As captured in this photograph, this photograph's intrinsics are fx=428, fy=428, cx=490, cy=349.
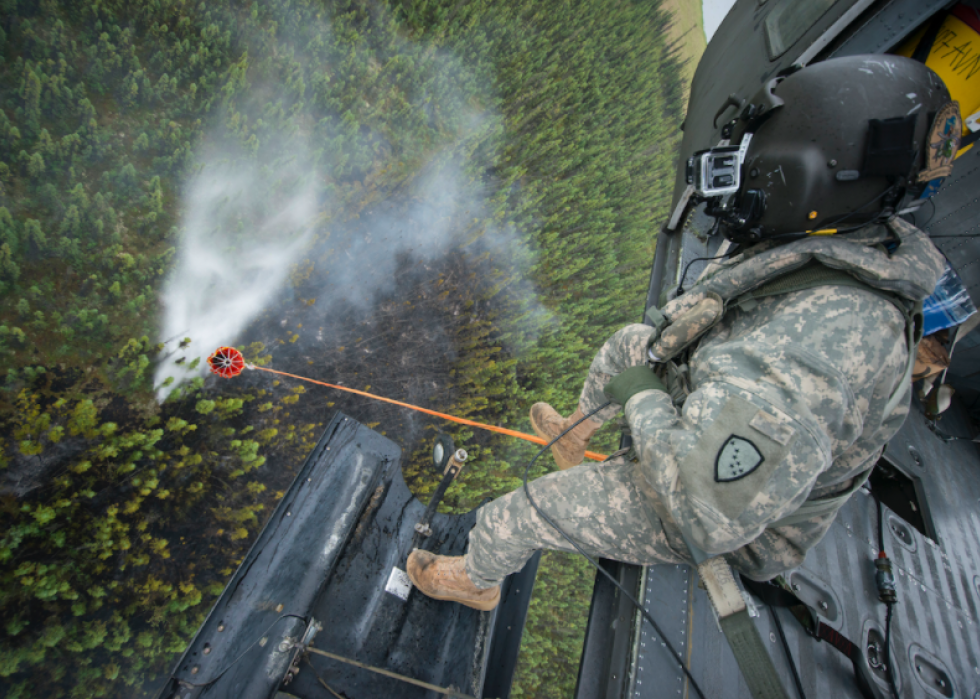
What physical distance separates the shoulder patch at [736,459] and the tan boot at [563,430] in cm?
157

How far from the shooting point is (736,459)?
1.33m

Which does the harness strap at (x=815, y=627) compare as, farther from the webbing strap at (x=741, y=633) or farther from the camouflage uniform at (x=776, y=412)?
the webbing strap at (x=741, y=633)

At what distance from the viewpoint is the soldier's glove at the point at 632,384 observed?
1.94 metres

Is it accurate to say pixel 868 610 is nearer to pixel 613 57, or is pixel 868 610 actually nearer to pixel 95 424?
pixel 95 424

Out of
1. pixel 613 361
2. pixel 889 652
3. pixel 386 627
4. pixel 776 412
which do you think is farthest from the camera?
pixel 613 361

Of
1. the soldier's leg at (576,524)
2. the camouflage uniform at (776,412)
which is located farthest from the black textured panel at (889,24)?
the soldier's leg at (576,524)

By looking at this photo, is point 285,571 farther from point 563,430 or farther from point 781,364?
point 781,364

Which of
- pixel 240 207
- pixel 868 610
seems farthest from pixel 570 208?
pixel 868 610

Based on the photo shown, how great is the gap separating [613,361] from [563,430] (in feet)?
2.35

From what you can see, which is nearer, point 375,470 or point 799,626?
point 799,626

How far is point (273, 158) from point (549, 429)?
145 inches

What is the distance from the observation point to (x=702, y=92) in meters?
4.68

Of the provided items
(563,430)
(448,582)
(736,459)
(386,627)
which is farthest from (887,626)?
(386,627)

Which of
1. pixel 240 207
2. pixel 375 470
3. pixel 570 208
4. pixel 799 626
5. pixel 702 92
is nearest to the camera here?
pixel 799 626
